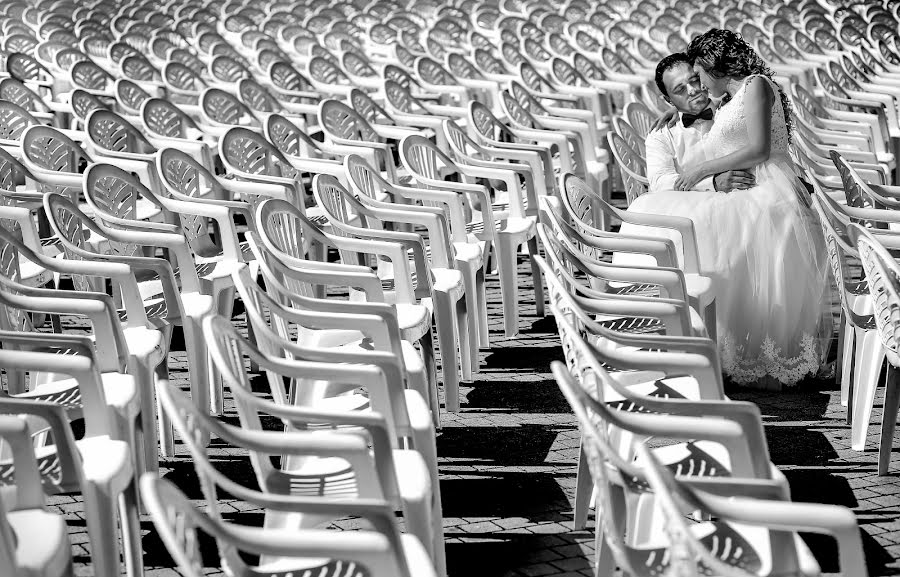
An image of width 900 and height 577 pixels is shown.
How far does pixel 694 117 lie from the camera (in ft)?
23.2

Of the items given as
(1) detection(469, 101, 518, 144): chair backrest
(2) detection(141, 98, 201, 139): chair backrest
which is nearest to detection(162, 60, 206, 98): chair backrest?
(2) detection(141, 98, 201, 139): chair backrest

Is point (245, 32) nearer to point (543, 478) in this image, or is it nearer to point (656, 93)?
point (656, 93)

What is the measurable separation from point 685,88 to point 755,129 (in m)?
0.55

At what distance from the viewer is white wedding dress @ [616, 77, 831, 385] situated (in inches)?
252

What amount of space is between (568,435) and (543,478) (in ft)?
1.82

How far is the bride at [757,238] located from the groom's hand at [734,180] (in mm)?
31

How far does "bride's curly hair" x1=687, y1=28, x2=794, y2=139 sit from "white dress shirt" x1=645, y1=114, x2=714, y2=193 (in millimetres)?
400

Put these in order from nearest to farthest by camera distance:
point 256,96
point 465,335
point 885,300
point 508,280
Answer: point 885,300
point 465,335
point 508,280
point 256,96

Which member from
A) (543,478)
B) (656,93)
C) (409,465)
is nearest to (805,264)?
(543,478)

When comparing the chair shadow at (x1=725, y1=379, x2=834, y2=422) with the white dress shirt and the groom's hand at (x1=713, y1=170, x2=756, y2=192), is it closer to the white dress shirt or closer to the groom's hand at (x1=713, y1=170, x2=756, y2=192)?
the groom's hand at (x1=713, y1=170, x2=756, y2=192)

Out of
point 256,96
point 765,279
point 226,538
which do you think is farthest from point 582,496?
point 256,96

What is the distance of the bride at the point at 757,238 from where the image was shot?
6414 mm

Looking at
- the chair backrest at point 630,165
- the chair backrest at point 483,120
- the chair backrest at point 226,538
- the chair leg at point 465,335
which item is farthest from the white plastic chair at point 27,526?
the chair backrest at point 483,120

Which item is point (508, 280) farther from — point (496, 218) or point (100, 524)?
point (100, 524)
